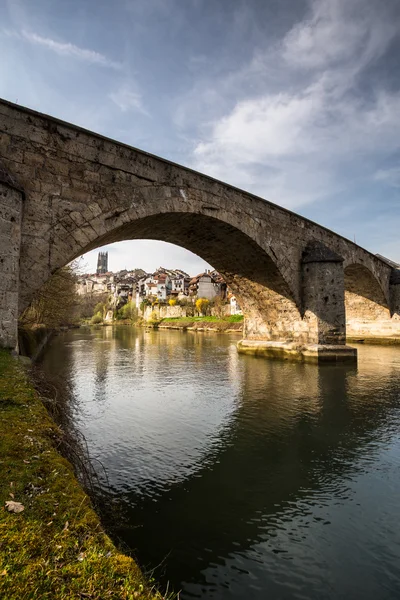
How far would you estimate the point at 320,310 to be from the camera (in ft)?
43.9

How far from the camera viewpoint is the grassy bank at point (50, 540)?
106 cm

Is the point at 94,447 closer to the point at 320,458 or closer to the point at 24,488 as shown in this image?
the point at 320,458

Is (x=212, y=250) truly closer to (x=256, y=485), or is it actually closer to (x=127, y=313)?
(x=256, y=485)

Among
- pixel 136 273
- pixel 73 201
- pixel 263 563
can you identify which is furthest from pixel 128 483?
pixel 136 273

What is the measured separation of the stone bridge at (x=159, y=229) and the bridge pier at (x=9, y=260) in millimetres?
17

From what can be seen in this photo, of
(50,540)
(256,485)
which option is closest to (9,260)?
(256,485)

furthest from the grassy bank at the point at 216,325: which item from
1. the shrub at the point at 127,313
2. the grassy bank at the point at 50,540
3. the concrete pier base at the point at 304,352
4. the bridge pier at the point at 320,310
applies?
the grassy bank at the point at 50,540

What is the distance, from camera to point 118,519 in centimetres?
290

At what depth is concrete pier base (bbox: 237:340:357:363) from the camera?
12.6 meters

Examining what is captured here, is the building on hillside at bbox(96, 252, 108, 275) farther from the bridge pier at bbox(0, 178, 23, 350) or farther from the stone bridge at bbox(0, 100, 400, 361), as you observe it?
the bridge pier at bbox(0, 178, 23, 350)

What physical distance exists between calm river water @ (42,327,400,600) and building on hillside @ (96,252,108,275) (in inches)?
6225

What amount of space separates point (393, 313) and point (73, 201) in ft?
67.4

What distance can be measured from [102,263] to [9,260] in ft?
533

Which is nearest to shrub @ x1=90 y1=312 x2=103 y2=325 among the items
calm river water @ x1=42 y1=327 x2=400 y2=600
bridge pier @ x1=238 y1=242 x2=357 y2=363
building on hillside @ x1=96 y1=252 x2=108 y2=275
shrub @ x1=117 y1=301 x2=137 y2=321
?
shrub @ x1=117 y1=301 x2=137 y2=321
